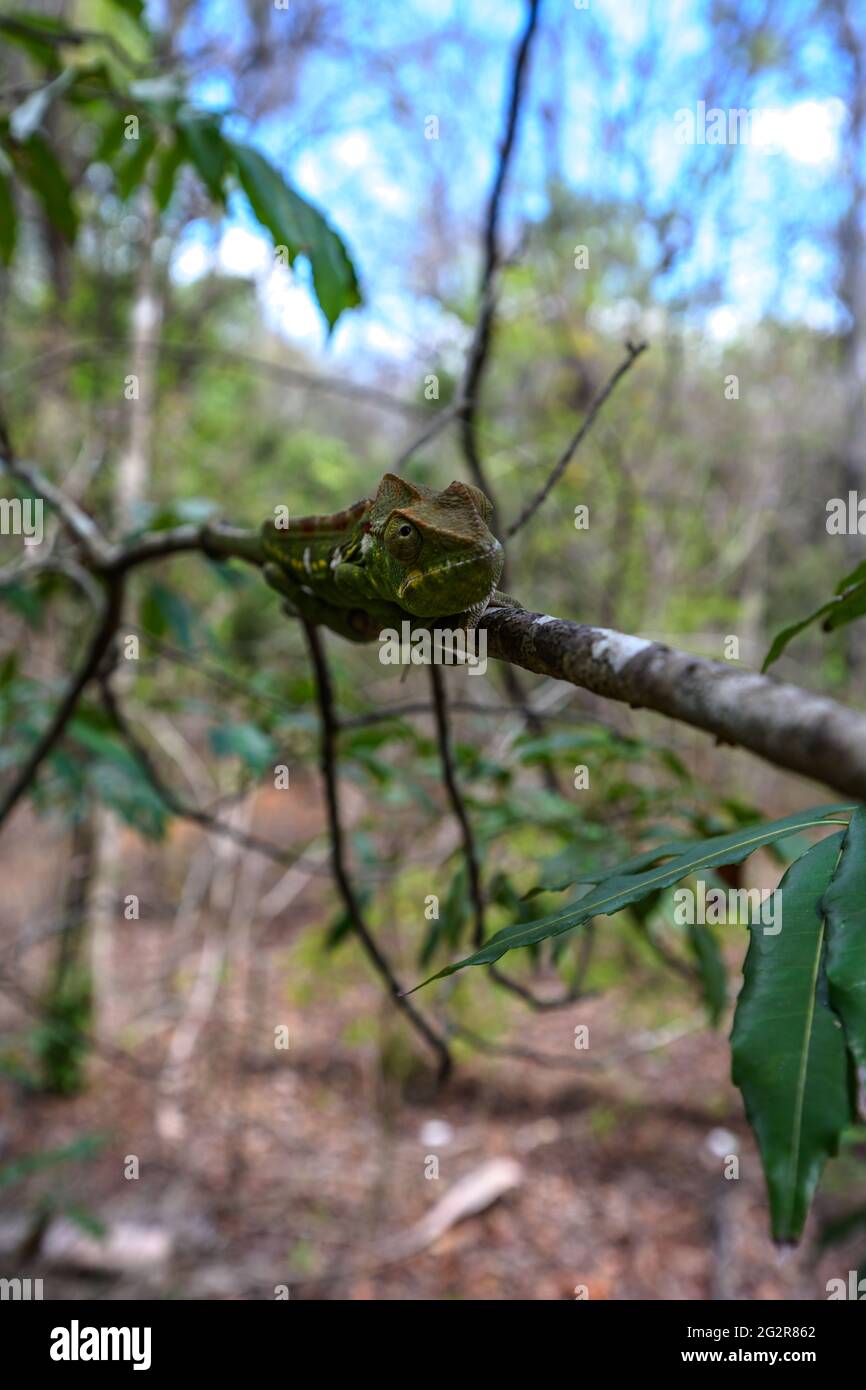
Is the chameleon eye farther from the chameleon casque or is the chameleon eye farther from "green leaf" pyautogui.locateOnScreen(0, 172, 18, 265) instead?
"green leaf" pyautogui.locateOnScreen(0, 172, 18, 265)

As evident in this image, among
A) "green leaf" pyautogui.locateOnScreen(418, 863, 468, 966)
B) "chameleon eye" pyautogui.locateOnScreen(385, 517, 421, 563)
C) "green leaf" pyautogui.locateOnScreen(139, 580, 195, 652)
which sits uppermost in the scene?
"green leaf" pyautogui.locateOnScreen(139, 580, 195, 652)

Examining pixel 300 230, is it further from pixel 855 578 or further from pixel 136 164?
pixel 855 578

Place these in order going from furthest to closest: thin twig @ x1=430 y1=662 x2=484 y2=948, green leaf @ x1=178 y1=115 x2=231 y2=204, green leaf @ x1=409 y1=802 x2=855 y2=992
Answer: green leaf @ x1=178 y1=115 x2=231 y2=204 → thin twig @ x1=430 y1=662 x2=484 y2=948 → green leaf @ x1=409 y1=802 x2=855 y2=992

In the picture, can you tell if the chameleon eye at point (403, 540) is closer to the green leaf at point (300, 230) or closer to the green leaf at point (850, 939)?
the green leaf at point (850, 939)

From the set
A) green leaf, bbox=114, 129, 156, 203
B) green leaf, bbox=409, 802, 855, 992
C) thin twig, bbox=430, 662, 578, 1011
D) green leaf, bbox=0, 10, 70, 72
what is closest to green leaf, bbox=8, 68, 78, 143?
green leaf, bbox=0, 10, 70, 72

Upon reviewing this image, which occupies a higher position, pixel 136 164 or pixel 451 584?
pixel 136 164

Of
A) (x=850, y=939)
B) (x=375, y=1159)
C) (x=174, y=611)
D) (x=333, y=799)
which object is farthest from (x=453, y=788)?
(x=375, y=1159)
